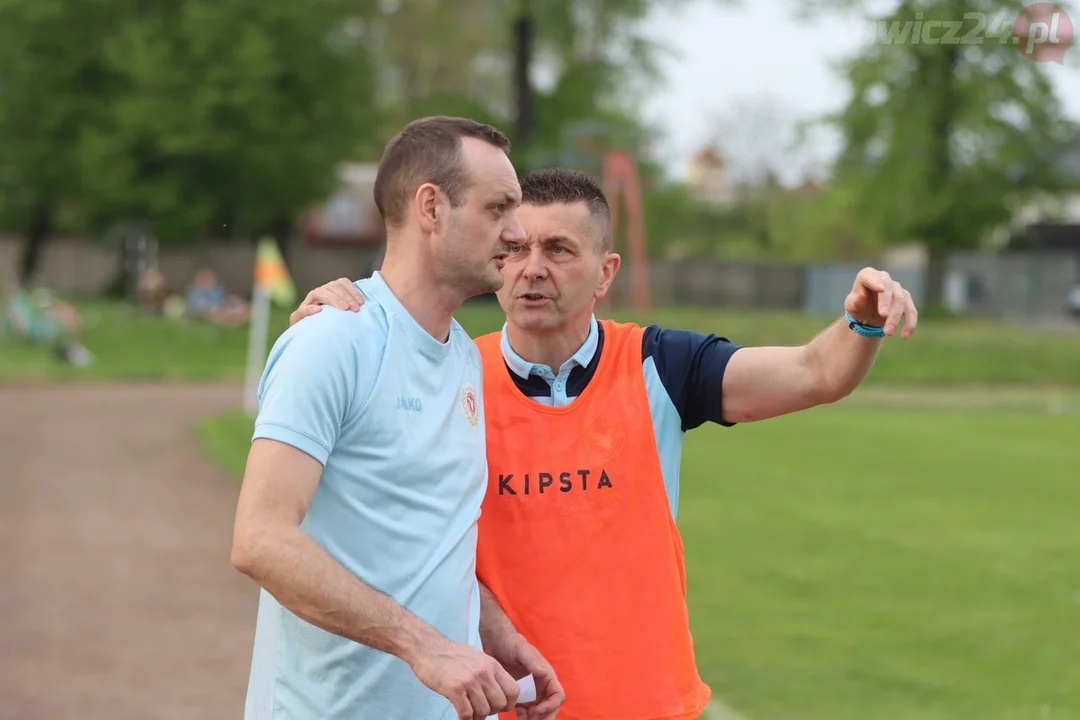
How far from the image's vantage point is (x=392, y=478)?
9.70 feet

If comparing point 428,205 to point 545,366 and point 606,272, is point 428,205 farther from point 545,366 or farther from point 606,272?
point 606,272

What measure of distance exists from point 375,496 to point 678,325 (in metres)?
27.2

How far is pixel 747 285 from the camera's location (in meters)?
50.4

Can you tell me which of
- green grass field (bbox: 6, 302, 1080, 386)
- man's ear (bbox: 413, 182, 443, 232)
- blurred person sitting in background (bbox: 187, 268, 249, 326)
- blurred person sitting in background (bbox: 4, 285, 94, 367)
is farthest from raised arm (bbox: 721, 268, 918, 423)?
blurred person sitting in background (bbox: 187, 268, 249, 326)

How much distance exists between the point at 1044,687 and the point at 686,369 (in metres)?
4.13

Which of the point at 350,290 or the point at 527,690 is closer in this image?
the point at 350,290

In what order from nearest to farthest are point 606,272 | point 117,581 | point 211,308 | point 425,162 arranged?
point 425,162 → point 606,272 → point 117,581 → point 211,308

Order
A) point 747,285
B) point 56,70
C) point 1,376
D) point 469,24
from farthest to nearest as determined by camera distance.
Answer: point 469,24 < point 747,285 < point 56,70 < point 1,376

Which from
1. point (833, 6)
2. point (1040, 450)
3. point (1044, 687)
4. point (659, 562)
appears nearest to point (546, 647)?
point (659, 562)

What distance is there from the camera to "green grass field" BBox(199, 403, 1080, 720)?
6848 millimetres

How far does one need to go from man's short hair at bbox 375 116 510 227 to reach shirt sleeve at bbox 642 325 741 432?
79 cm

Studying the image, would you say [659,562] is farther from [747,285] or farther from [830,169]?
[747,285]

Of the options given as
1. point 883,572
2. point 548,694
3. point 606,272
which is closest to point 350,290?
point 606,272

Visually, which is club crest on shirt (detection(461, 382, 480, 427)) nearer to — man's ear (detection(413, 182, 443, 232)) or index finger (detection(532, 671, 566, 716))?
man's ear (detection(413, 182, 443, 232))
